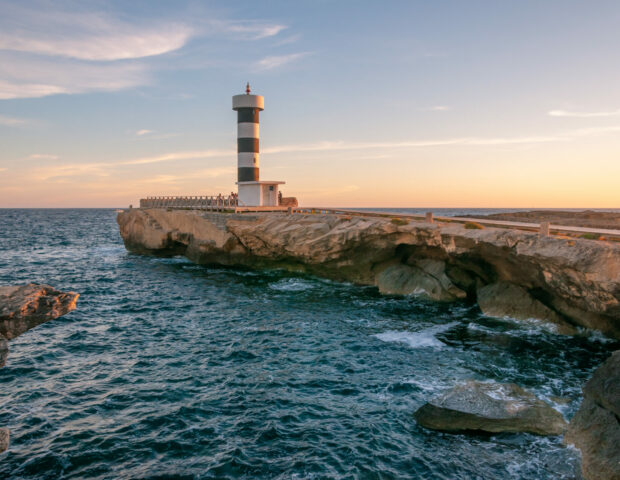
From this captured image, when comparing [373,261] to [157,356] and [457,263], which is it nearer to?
[457,263]

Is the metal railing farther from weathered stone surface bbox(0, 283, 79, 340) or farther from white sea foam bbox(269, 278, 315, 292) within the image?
weathered stone surface bbox(0, 283, 79, 340)

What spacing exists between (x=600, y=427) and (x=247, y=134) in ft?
121

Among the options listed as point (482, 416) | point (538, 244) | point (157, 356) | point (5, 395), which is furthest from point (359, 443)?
point (538, 244)

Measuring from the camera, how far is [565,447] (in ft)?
31.5

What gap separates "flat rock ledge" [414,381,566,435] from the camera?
10.2 m

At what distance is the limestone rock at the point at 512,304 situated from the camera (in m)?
18.7

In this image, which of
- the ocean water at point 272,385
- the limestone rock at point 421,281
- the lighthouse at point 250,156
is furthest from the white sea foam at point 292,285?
the lighthouse at point 250,156

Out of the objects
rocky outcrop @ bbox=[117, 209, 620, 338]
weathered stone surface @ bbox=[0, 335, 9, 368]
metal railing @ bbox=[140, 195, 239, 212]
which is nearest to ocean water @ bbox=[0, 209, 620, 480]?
rocky outcrop @ bbox=[117, 209, 620, 338]

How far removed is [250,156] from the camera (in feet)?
137

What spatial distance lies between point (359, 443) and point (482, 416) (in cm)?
288

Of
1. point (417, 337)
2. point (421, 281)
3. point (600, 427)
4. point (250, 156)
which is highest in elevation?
point (250, 156)

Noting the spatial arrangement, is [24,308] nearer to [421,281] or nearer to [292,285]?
[421,281]

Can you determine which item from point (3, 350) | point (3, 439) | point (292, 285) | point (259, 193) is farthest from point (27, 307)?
point (259, 193)

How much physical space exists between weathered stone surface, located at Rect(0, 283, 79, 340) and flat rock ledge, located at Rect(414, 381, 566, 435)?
8.39 meters
